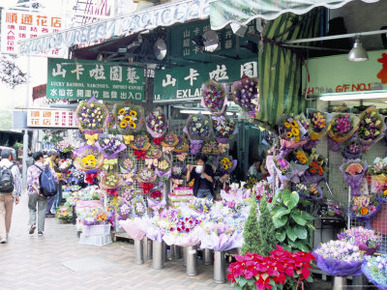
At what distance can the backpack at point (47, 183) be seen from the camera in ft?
31.2

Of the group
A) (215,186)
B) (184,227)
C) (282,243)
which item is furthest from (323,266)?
(215,186)

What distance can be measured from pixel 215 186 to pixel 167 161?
164cm

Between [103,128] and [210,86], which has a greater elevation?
[210,86]

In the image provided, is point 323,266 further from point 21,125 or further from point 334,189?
point 21,125

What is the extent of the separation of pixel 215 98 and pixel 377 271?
4.44 meters

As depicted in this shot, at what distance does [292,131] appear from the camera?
231 inches

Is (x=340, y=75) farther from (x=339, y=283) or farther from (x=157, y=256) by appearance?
(x=157, y=256)

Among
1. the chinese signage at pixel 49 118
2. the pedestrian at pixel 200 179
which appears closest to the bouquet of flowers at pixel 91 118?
the pedestrian at pixel 200 179

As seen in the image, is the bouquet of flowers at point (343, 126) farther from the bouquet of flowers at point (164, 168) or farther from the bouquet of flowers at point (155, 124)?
the bouquet of flowers at point (164, 168)

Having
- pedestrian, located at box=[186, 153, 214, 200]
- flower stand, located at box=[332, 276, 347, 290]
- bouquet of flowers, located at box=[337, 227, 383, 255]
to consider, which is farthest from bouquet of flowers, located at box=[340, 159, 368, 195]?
pedestrian, located at box=[186, 153, 214, 200]

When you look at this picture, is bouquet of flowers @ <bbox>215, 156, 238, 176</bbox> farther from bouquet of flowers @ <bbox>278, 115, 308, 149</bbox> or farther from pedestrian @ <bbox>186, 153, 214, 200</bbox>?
bouquet of flowers @ <bbox>278, 115, 308, 149</bbox>

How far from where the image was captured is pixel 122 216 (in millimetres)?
8977

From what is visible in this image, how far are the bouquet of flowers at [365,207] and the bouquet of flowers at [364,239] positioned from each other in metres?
0.42

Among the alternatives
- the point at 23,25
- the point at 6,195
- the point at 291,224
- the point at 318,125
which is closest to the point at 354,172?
the point at 318,125
